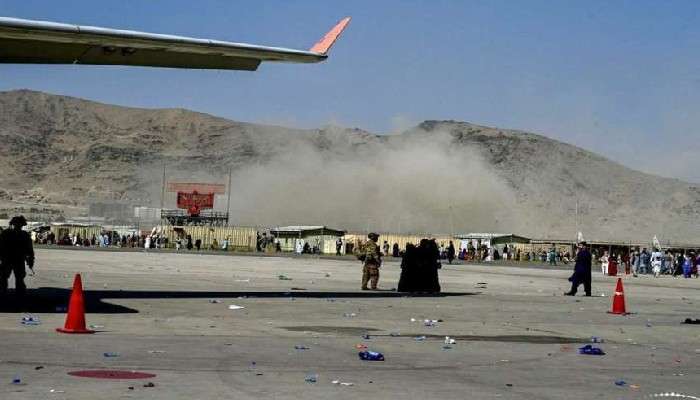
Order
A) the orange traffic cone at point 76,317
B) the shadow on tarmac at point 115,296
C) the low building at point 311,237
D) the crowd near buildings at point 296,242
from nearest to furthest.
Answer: the orange traffic cone at point 76,317 < the shadow on tarmac at point 115,296 < the crowd near buildings at point 296,242 < the low building at point 311,237

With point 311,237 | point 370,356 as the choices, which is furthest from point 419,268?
point 311,237

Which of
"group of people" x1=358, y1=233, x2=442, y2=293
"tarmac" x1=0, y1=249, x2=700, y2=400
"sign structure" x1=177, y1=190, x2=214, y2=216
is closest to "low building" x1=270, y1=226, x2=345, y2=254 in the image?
"sign structure" x1=177, y1=190, x2=214, y2=216

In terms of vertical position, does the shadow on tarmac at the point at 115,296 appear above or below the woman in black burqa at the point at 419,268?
below

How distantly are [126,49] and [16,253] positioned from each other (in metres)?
4.91

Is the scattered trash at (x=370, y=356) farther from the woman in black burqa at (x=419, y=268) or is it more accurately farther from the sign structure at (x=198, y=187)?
the sign structure at (x=198, y=187)

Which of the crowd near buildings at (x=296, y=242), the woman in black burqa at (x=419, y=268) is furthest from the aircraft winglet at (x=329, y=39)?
the crowd near buildings at (x=296, y=242)

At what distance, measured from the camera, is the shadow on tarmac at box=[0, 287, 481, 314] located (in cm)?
2214

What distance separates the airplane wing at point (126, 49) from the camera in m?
22.9

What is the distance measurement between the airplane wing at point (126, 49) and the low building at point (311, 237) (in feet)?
309

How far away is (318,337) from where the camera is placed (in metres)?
18.5

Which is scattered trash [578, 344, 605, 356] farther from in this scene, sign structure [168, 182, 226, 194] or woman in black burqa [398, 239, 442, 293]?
sign structure [168, 182, 226, 194]

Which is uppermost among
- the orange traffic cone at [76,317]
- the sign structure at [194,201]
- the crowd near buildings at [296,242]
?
the sign structure at [194,201]

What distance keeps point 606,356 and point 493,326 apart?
528 centimetres

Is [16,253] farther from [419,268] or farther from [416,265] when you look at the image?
[419,268]
